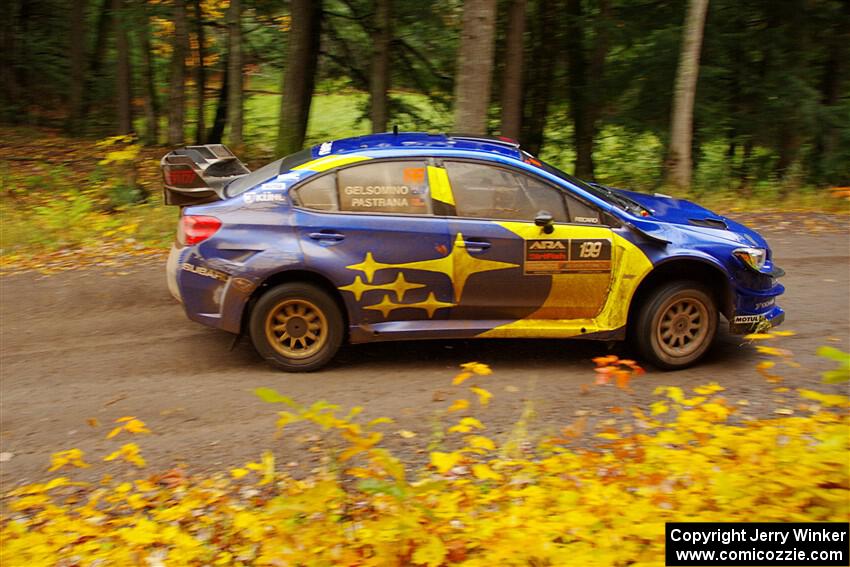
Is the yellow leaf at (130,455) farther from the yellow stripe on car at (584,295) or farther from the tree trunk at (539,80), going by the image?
the tree trunk at (539,80)

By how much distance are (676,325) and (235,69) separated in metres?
14.0

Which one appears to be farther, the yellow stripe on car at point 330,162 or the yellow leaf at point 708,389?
the yellow stripe on car at point 330,162

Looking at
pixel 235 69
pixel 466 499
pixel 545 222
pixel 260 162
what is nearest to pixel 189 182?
pixel 545 222

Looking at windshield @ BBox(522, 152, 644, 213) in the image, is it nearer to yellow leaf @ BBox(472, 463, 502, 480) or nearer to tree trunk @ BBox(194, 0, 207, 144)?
yellow leaf @ BBox(472, 463, 502, 480)

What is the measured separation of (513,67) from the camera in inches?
570

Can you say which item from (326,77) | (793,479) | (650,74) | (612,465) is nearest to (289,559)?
(612,465)

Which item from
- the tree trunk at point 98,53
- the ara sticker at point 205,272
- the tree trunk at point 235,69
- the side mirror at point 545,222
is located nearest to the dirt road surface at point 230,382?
the ara sticker at point 205,272

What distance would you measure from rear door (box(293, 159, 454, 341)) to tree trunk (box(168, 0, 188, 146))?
12.2 metres

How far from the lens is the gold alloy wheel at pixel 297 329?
21.1 feet

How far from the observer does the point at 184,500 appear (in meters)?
4.78

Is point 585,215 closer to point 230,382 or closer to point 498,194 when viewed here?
point 498,194

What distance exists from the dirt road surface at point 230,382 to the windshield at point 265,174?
145 centimetres

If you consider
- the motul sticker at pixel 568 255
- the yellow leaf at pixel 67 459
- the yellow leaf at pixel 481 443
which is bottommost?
the yellow leaf at pixel 67 459

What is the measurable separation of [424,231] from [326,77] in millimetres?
13609
